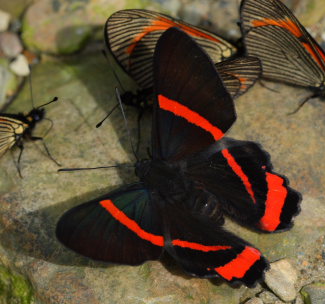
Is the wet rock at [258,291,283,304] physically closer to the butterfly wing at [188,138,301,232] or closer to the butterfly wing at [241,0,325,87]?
the butterfly wing at [188,138,301,232]

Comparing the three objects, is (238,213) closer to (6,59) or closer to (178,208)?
(178,208)

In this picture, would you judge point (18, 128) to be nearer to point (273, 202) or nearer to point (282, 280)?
point (273, 202)

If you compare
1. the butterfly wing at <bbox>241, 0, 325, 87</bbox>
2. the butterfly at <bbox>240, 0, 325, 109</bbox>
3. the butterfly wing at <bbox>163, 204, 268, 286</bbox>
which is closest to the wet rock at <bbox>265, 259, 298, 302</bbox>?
the butterfly wing at <bbox>163, 204, 268, 286</bbox>

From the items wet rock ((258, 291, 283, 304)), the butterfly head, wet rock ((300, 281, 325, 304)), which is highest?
the butterfly head

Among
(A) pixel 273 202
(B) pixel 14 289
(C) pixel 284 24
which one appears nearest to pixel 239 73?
(C) pixel 284 24

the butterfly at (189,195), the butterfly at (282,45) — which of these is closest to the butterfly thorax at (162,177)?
the butterfly at (189,195)

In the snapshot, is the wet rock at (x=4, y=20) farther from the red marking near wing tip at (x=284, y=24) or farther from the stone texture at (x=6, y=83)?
the red marking near wing tip at (x=284, y=24)
